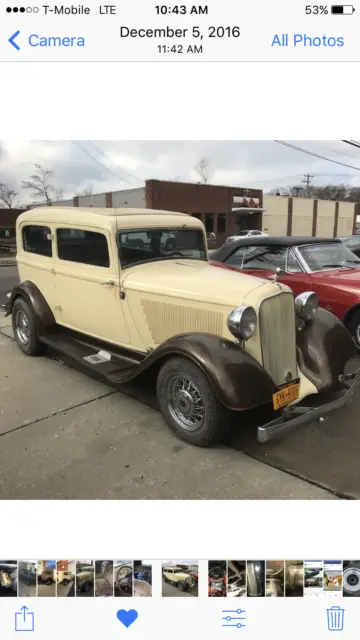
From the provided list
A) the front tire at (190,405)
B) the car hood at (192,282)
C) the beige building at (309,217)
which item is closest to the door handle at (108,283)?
the car hood at (192,282)

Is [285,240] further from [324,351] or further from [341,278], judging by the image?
[324,351]

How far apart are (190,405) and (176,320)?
25.9 inches

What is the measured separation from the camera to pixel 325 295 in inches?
175

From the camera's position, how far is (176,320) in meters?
2.88

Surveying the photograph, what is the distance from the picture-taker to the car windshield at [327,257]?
475 cm

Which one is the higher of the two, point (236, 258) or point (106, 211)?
point (106, 211)
